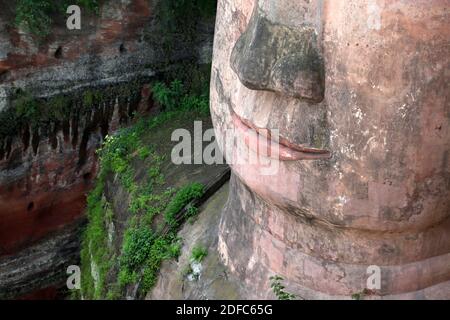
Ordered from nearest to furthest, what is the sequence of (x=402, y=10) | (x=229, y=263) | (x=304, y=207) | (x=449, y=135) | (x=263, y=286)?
1. (x=402, y=10)
2. (x=449, y=135)
3. (x=304, y=207)
4. (x=263, y=286)
5. (x=229, y=263)

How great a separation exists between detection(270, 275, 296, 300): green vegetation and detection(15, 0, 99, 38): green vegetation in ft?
13.6

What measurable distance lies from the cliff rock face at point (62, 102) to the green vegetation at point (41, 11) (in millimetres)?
87

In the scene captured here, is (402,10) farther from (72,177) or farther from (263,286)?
(72,177)

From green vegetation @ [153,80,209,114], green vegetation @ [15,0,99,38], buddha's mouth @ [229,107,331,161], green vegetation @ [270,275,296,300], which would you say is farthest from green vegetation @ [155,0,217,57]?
green vegetation @ [270,275,296,300]

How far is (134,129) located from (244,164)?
391cm

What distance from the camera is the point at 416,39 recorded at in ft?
14.2

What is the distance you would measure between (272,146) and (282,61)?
0.61 m

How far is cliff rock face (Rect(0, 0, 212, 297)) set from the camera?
861 centimetres

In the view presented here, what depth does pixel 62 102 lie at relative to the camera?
29.1 feet

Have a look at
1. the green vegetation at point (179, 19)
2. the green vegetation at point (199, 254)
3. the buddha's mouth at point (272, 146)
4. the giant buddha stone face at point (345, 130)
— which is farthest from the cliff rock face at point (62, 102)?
the buddha's mouth at point (272, 146)

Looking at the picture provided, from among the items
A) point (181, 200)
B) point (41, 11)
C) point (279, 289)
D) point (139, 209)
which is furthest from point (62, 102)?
point (279, 289)

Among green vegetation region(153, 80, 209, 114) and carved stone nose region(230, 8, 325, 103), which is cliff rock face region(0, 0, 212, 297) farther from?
carved stone nose region(230, 8, 325, 103)

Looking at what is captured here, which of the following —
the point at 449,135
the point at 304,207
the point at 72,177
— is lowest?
the point at 72,177

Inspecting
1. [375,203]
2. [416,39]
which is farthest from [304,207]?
[416,39]
